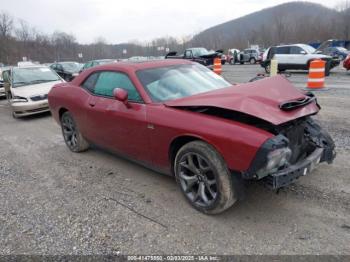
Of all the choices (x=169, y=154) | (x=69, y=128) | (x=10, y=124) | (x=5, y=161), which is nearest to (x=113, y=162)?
(x=69, y=128)

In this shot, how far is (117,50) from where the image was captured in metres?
75.1

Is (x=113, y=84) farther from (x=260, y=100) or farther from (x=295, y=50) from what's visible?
(x=295, y=50)

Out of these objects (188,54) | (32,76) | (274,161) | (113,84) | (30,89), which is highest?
(188,54)

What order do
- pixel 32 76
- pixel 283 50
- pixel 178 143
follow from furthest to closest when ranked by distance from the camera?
pixel 283 50 < pixel 32 76 < pixel 178 143

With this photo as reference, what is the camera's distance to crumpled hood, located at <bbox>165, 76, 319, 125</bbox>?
277cm

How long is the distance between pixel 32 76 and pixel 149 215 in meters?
8.28

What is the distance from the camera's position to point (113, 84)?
407 cm

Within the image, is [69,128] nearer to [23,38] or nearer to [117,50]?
[117,50]

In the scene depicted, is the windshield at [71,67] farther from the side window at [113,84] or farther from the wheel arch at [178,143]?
the wheel arch at [178,143]

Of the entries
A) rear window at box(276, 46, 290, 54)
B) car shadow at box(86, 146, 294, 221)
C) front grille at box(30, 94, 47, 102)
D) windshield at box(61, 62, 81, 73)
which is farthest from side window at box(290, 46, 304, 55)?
car shadow at box(86, 146, 294, 221)

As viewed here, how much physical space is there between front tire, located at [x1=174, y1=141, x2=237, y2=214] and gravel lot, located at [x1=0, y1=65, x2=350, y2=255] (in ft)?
0.51

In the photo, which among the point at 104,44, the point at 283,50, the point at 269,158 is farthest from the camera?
the point at 104,44

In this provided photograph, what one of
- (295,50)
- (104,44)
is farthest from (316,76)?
(104,44)

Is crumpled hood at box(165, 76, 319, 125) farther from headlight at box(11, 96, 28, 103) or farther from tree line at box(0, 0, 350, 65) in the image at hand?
tree line at box(0, 0, 350, 65)
